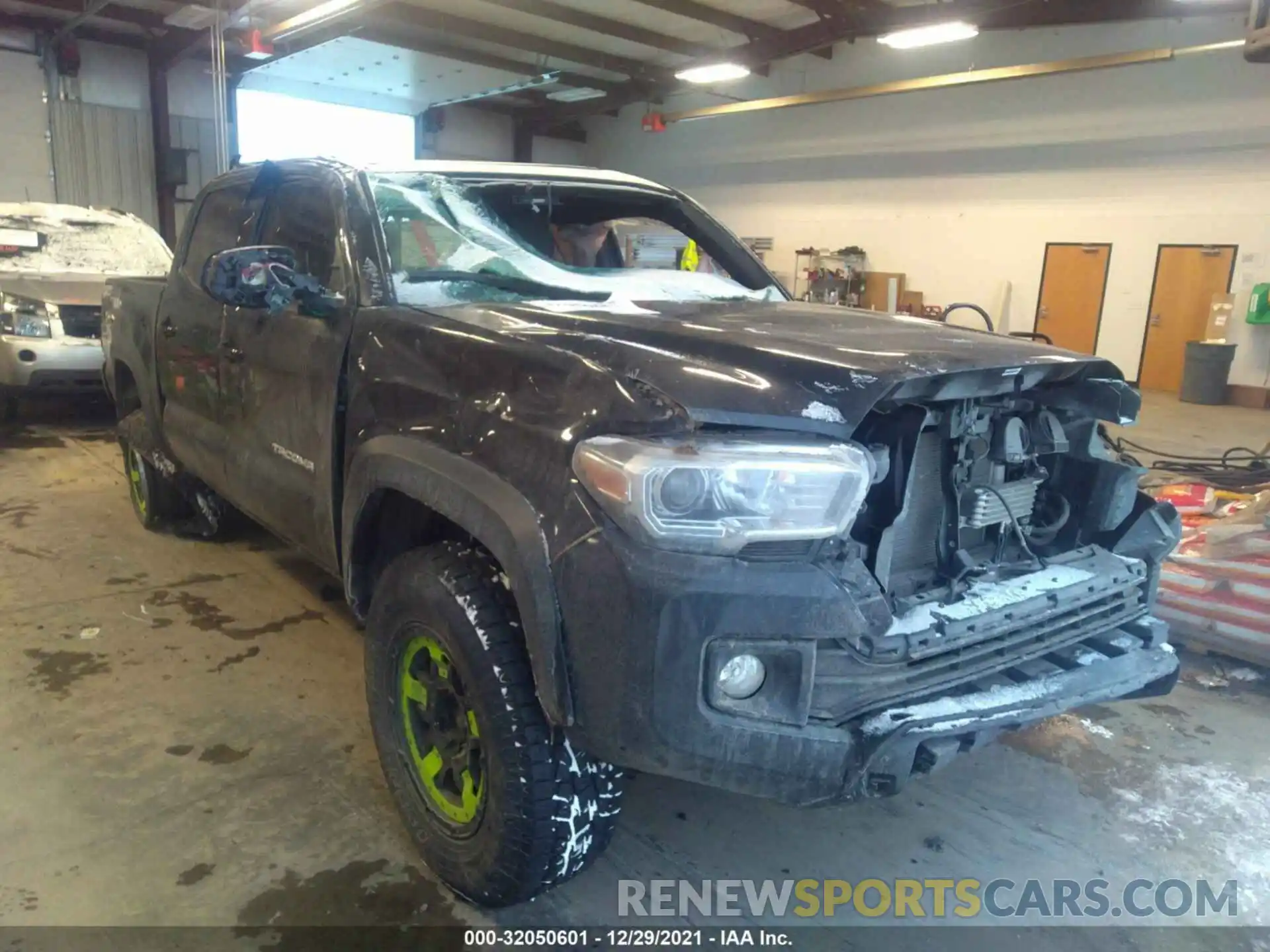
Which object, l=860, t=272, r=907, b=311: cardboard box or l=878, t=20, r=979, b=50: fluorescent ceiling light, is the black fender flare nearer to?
l=878, t=20, r=979, b=50: fluorescent ceiling light

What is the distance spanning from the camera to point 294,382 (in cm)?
262

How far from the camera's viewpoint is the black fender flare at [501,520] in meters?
1.62

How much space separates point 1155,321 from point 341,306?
44.9ft

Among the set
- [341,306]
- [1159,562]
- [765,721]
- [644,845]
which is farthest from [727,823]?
[341,306]

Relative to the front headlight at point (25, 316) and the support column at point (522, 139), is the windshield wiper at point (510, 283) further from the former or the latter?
the support column at point (522, 139)

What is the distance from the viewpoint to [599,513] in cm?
157

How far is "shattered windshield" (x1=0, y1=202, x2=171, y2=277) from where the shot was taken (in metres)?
7.46

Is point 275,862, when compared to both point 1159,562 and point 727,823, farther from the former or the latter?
point 1159,562

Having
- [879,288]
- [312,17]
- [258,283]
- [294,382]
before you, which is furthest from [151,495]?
[879,288]

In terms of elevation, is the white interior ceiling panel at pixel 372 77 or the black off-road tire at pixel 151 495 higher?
the white interior ceiling panel at pixel 372 77

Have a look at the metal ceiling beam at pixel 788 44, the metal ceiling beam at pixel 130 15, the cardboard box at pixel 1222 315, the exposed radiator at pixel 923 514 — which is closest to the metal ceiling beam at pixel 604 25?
the metal ceiling beam at pixel 788 44

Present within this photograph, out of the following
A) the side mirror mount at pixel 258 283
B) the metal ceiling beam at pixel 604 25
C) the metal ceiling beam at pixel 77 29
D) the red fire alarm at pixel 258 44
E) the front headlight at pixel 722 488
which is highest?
the metal ceiling beam at pixel 604 25

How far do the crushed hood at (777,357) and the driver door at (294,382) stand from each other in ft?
1.55

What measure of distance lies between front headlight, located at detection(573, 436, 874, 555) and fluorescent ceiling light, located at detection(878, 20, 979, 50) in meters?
11.9
